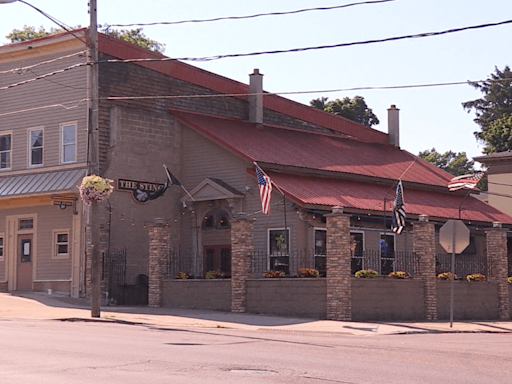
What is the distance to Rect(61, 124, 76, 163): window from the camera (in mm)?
33938

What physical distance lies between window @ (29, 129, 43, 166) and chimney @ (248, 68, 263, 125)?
372 inches

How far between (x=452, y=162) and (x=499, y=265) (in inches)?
2818

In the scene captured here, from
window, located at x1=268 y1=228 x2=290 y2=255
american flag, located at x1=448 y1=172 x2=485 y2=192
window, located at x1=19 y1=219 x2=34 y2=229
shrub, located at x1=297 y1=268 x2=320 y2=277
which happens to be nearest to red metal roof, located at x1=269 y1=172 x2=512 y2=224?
window, located at x1=268 y1=228 x2=290 y2=255

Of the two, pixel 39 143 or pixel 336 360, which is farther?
pixel 39 143

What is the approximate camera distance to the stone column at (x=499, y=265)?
31734 millimetres

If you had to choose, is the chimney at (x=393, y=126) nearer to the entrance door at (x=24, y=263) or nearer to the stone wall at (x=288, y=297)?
the entrance door at (x=24, y=263)

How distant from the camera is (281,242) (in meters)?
32.6

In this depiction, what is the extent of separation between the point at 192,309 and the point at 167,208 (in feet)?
22.1

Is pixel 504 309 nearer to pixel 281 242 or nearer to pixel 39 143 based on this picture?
pixel 281 242

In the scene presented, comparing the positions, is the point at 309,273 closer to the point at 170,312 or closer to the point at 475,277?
the point at 170,312

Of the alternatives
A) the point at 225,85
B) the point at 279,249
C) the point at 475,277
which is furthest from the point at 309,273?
the point at 225,85

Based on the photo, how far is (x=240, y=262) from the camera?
2844 centimetres

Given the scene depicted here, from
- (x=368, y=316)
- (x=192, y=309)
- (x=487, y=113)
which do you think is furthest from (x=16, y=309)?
(x=487, y=113)

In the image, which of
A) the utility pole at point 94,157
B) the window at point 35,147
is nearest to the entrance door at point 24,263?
the window at point 35,147
